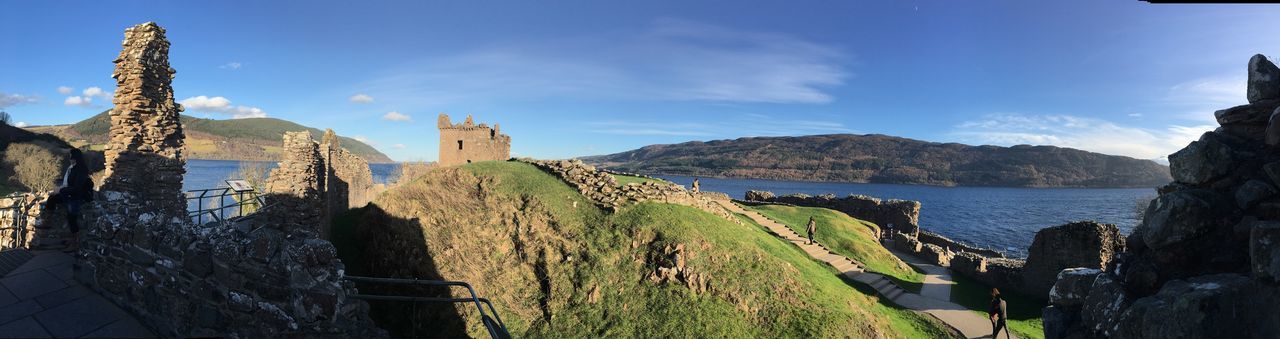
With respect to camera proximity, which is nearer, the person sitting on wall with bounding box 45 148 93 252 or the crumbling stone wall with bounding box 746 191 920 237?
the person sitting on wall with bounding box 45 148 93 252

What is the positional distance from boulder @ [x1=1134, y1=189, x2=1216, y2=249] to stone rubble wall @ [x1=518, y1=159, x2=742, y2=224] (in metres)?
15.6

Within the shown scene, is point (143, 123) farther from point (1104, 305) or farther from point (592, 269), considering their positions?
point (1104, 305)

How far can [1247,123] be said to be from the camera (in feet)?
14.3

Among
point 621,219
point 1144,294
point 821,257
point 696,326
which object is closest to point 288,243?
point 1144,294

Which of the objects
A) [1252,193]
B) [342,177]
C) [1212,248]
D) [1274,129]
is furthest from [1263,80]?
[342,177]

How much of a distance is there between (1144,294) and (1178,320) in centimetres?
83

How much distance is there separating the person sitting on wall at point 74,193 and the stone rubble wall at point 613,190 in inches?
539

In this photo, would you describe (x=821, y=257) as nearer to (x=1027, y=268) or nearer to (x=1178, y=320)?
(x=1027, y=268)

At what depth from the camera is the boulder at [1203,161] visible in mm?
4242

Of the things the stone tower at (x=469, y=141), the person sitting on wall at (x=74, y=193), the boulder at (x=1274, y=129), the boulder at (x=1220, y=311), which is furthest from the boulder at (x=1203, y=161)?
the stone tower at (x=469, y=141)

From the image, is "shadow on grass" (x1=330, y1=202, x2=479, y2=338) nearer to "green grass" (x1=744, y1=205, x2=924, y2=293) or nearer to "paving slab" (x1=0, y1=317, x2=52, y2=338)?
"paving slab" (x1=0, y1=317, x2=52, y2=338)

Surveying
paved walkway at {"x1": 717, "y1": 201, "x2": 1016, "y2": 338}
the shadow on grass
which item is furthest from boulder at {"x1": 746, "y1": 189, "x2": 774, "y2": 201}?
the shadow on grass

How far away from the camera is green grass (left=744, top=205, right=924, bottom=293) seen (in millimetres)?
23891

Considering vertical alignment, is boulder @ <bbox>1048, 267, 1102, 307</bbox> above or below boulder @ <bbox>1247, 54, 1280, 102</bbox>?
below
